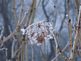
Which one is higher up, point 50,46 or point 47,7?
point 47,7

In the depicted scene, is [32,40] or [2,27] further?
[2,27]

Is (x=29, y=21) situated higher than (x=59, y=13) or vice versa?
(x=59, y=13)

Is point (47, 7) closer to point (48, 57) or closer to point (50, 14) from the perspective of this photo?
point (50, 14)

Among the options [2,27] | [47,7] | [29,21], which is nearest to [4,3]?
[2,27]

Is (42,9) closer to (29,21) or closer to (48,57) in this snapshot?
(48,57)

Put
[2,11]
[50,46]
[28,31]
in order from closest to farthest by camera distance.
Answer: [28,31]
[50,46]
[2,11]

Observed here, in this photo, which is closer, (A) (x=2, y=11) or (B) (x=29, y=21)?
(B) (x=29, y=21)

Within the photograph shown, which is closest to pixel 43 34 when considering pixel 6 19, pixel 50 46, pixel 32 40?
pixel 32 40

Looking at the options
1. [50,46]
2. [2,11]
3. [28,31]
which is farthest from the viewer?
[2,11]

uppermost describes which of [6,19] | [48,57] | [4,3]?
[4,3]
